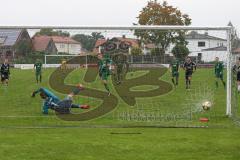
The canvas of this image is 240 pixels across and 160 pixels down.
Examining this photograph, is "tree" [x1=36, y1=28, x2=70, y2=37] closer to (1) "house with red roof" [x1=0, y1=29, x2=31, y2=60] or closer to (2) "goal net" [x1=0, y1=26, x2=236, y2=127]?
(2) "goal net" [x1=0, y1=26, x2=236, y2=127]

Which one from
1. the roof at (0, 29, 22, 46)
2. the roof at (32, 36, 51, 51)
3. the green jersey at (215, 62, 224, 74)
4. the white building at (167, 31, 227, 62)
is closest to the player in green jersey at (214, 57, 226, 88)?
the green jersey at (215, 62, 224, 74)

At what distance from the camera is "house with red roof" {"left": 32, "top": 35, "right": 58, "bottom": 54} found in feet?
50.2

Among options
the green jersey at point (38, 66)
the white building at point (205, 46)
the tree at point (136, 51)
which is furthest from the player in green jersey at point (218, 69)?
the green jersey at point (38, 66)

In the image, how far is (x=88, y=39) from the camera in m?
15.4

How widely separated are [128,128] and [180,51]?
129 inches

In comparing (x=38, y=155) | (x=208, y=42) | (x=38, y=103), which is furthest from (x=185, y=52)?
(x=38, y=155)

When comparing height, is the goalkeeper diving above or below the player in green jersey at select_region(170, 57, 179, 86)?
below

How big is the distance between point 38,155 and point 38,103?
32.2ft

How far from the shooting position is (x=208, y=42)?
15375 millimetres

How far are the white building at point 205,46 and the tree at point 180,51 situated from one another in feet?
0.39

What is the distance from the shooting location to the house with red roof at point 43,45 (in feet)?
50.2

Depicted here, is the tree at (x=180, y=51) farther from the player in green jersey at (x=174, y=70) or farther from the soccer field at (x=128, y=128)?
the soccer field at (x=128, y=128)

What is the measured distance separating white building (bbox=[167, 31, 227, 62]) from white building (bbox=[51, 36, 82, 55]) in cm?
272

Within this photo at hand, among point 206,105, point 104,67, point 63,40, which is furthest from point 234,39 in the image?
point 63,40
